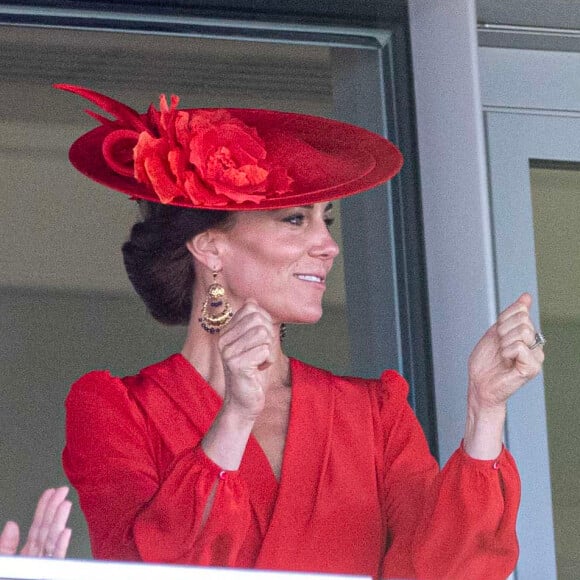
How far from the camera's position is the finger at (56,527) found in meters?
1.70

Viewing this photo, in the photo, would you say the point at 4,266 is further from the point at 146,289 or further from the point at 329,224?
the point at 329,224

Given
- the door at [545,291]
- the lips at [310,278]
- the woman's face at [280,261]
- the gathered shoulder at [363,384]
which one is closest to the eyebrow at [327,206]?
the woman's face at [280,261]

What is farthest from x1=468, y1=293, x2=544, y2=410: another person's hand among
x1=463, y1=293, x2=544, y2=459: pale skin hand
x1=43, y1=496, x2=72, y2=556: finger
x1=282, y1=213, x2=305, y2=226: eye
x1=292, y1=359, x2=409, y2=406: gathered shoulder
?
x1=43, y1=496, x2=72, y2=556: finger

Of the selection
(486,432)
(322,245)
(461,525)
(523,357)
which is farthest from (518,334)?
(322,245)

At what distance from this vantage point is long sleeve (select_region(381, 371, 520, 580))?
1790 millimetres

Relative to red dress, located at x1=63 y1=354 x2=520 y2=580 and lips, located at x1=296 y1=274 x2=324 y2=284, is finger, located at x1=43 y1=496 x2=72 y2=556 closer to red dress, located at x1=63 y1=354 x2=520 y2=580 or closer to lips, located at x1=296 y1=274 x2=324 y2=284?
red dress, located at x1=63 y1=354 x2=520 y2=580

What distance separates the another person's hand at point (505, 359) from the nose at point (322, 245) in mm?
289

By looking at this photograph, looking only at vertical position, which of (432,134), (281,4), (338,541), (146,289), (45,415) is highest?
(281,4)

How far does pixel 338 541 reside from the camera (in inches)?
74.8

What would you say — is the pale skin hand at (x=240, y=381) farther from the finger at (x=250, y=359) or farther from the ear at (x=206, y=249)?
the ear at (x=206, y=249)

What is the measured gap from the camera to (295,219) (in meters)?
1.99

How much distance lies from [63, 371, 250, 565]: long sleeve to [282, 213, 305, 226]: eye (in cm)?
33

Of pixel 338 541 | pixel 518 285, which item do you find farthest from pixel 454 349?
pixel 338 541

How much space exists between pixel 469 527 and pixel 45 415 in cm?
69
